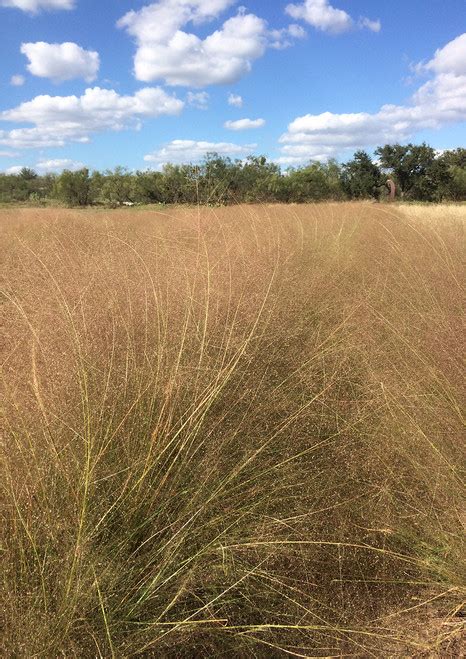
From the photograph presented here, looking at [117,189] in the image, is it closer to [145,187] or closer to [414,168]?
[145,187]

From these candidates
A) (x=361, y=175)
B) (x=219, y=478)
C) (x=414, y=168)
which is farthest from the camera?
(x=414, y=168)

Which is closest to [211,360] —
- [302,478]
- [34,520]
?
[302,478]

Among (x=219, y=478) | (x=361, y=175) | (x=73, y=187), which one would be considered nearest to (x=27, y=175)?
(x=73, y=187)

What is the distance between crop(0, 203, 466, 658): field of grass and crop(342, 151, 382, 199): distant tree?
2693cm

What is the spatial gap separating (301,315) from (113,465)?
155cm

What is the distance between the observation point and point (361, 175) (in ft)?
95.9

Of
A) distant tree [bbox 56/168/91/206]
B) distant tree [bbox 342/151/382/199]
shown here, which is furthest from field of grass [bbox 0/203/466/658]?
distant tree [bbox 56/168/91/206]

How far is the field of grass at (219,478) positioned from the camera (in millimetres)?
1323

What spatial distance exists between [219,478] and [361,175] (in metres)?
30.7

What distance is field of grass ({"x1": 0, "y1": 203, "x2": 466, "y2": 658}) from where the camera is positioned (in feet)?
4.34

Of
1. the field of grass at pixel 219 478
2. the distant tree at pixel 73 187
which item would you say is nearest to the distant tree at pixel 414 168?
the distant tree at pixel 73 187

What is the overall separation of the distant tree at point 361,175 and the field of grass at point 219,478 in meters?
26.9

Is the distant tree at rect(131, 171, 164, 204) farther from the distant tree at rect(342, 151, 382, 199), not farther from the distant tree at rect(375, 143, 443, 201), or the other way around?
the distant tree at rect(375, 143, 443, 201)

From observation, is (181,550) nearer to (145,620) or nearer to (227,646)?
(145,620)
